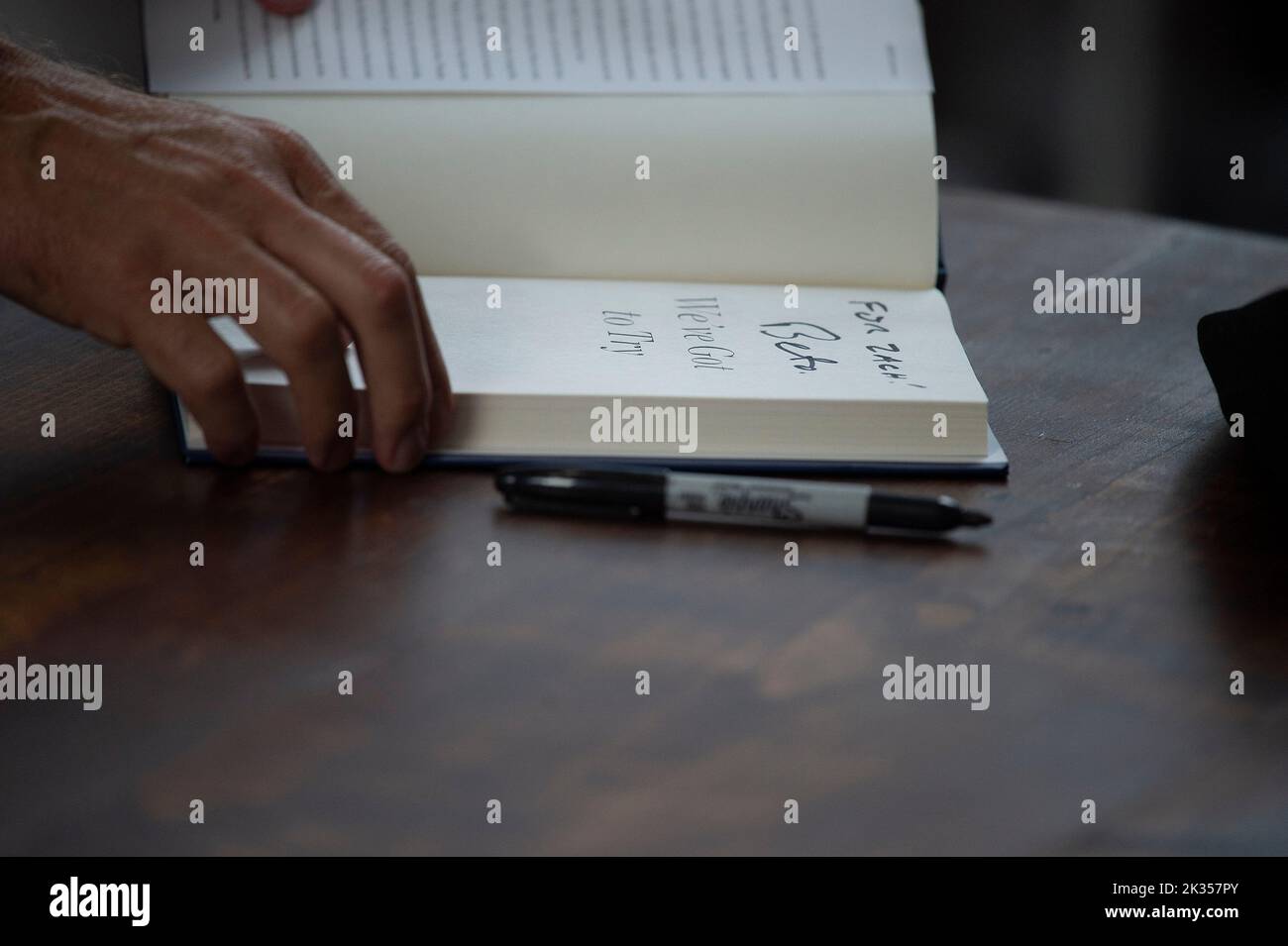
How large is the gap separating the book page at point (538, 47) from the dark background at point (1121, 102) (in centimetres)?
158

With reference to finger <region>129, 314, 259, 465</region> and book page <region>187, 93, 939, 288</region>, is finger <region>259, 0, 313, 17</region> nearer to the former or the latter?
book page <region>187, 93, 939, 288</region>

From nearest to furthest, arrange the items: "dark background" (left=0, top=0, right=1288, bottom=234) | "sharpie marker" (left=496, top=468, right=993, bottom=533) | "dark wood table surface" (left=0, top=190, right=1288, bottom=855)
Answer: "dark wood table surface" (left=0, top=190, right=1288, bottom=855) < "sharpie marker" (left=496, top=468, right=993, bottom=533) < "dark background" (left=0, top=0, right=1288, bottom=234)

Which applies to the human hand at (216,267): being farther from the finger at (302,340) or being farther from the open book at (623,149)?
the open book at (623,149)

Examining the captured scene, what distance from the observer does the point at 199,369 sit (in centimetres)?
67

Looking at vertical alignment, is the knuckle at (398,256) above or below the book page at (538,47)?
below

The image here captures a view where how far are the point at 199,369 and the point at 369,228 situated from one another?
0.45ft

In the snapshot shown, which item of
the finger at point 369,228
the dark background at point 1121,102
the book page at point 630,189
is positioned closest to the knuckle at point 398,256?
the finger at point 369,228

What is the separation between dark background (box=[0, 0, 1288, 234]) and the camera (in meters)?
2.41

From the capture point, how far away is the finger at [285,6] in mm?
985

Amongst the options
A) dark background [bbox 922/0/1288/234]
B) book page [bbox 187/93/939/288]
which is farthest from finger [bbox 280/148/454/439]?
dark background [bbox 922/0/1288/234]

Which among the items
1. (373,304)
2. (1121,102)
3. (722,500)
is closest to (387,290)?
(373,304)

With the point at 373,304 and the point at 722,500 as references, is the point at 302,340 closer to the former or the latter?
the point at 373,304
